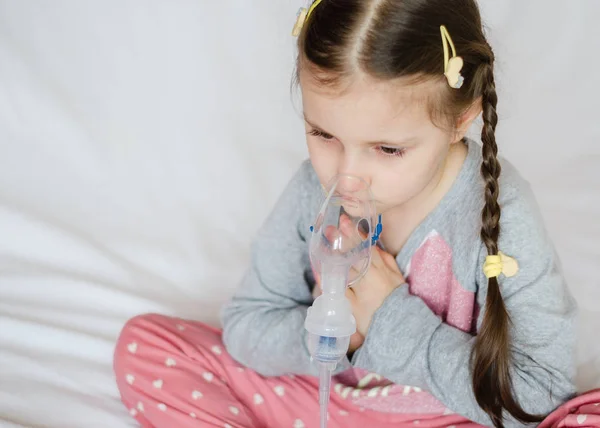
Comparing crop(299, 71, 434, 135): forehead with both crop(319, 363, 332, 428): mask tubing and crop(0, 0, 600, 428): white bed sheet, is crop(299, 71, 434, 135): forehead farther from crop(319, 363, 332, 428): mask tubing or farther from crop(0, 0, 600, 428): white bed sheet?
crop(0, 0, 600, 428): white bed sheet

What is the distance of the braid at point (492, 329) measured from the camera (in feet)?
3.91

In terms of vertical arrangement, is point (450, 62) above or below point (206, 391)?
above

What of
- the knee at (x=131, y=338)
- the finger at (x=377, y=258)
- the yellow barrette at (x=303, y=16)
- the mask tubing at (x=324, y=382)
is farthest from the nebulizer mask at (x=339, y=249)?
the knee at (x=131, y=338)

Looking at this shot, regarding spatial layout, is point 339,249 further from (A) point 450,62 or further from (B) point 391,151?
(A) point 450,62

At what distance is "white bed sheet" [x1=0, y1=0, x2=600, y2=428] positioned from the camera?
1624mm

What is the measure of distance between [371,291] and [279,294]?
207mm

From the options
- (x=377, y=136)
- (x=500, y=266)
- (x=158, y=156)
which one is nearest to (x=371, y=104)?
(x=377, y=136)

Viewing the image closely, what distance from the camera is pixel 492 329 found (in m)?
1.23

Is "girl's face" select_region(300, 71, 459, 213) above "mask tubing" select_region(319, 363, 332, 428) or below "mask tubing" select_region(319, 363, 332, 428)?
above

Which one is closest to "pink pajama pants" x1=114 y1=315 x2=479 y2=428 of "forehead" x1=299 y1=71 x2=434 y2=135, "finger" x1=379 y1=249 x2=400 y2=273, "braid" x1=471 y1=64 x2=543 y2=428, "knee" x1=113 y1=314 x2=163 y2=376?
"knee" x1=113 y1=314 x2=163 y2=376

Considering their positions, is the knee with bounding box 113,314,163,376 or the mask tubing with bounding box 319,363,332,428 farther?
the knee with bounding box 113,314,163,376

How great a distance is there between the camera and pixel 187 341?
1.49 meters

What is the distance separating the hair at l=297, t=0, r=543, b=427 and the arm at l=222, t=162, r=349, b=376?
0.29 meters

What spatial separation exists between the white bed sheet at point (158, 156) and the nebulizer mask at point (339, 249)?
1.62 feet
